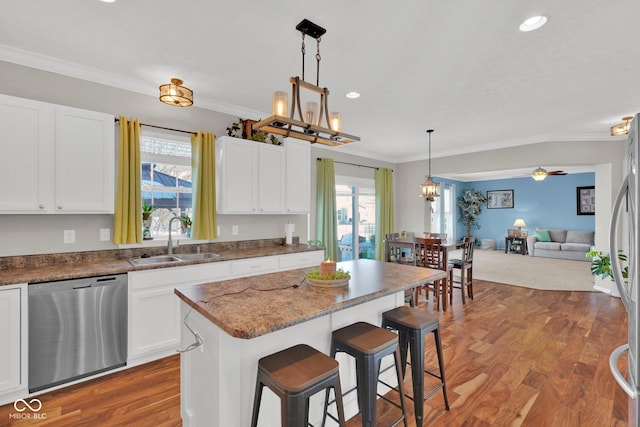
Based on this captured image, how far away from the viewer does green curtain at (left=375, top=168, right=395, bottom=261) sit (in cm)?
644

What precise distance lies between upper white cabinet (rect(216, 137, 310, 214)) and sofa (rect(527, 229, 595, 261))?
8.23 metres

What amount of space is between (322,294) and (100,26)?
247 cm

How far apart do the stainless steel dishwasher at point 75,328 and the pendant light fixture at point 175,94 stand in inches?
66.8

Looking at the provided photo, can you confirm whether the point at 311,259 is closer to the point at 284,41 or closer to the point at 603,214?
the point at 284,41

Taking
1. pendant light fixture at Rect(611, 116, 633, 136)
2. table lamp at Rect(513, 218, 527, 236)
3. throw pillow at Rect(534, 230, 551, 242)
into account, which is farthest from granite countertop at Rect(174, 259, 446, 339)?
table lamp at Rect(513, 218, 527, 236)

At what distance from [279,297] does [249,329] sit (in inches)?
18.6

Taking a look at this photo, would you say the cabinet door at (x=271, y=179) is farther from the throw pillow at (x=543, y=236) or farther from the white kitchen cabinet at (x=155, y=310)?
the throw pillow at (x=543, y=236)

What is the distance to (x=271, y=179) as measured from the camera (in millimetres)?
3922

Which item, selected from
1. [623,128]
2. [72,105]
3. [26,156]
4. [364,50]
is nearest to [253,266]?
[26,156]

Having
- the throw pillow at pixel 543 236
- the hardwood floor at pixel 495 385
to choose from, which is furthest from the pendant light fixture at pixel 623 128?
the throw pillow at pixel 543 236

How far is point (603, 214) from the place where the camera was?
16.9 feet

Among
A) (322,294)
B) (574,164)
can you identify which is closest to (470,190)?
(574,164)

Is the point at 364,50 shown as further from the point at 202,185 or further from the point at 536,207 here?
the point at 536,207

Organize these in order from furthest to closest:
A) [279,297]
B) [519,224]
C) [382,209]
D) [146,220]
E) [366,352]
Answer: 1. [519,224]
2. [382,209]
3. [146,220]
4. [279,297]
5. [366,352]
